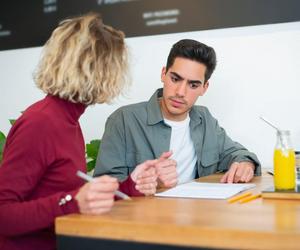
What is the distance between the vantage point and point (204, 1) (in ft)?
7.70

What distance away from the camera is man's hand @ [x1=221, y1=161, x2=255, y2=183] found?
168cm

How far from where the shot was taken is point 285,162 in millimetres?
1319

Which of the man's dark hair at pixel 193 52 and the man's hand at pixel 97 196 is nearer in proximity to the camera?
the man's hand at pixel 97 196

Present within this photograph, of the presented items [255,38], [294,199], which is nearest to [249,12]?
[255,38]

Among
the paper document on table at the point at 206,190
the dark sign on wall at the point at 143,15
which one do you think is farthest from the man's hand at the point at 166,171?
the dark sign on wall at the point at 143,15

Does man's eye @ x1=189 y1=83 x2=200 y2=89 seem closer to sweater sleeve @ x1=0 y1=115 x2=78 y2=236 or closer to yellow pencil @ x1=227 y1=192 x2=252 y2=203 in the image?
yellow pencil @ x1=227 y1=192 x2=252 y2=203

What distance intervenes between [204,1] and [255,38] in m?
0.31

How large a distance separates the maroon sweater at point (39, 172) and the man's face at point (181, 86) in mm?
784

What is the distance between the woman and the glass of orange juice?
14.5 inches

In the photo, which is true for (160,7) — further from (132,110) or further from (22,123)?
(22,123)

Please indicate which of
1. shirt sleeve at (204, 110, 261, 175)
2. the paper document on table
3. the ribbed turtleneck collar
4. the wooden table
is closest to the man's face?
shirt sleeve at (204, 110, 261, 175)

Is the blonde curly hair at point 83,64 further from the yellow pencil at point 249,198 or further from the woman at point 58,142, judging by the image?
the yellow pencil at point 249,198

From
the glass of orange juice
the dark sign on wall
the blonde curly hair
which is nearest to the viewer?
the blonde curly hair

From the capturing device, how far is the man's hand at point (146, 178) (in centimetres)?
134
